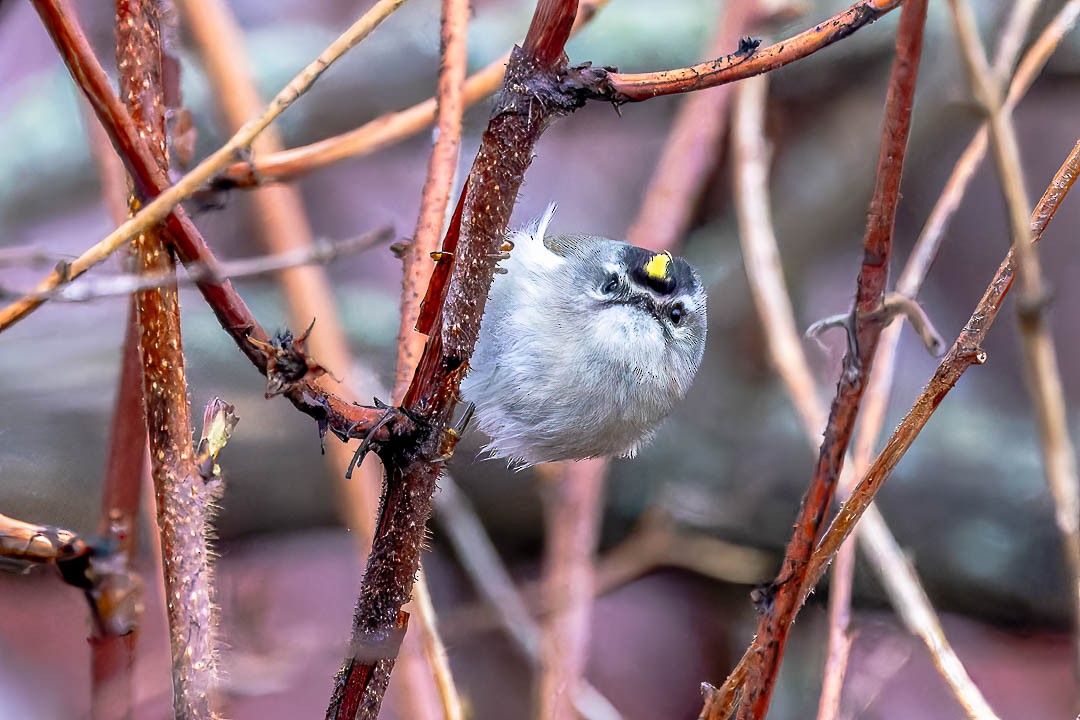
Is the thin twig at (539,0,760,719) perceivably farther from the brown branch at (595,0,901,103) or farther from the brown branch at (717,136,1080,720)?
the brown branch at (595,0,901,103)

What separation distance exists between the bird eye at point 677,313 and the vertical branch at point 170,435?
0.96 meters

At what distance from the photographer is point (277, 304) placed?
1924 millimetres

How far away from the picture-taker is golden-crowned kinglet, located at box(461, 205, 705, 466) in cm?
134

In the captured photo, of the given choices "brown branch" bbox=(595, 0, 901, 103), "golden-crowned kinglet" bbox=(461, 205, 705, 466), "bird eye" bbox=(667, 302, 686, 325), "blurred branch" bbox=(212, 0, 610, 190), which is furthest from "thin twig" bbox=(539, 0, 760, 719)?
"brown branch" bbox=(595, 0, 901, 103)

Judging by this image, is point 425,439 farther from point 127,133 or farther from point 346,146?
point 346,146

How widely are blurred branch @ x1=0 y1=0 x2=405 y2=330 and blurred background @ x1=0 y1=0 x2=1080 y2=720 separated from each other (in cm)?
101

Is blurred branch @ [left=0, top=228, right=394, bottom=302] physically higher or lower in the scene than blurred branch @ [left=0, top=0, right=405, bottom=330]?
lower

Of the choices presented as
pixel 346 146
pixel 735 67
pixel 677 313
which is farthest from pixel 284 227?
pixel 735 67

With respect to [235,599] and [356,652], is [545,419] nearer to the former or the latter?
[235,599]

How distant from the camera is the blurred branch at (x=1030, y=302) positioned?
58cm

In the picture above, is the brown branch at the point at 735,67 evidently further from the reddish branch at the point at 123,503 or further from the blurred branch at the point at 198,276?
the reddish branch at the point at 123,503

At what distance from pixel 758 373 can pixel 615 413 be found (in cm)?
93

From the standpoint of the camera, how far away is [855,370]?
60cm

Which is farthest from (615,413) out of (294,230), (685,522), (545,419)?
(685,522)
